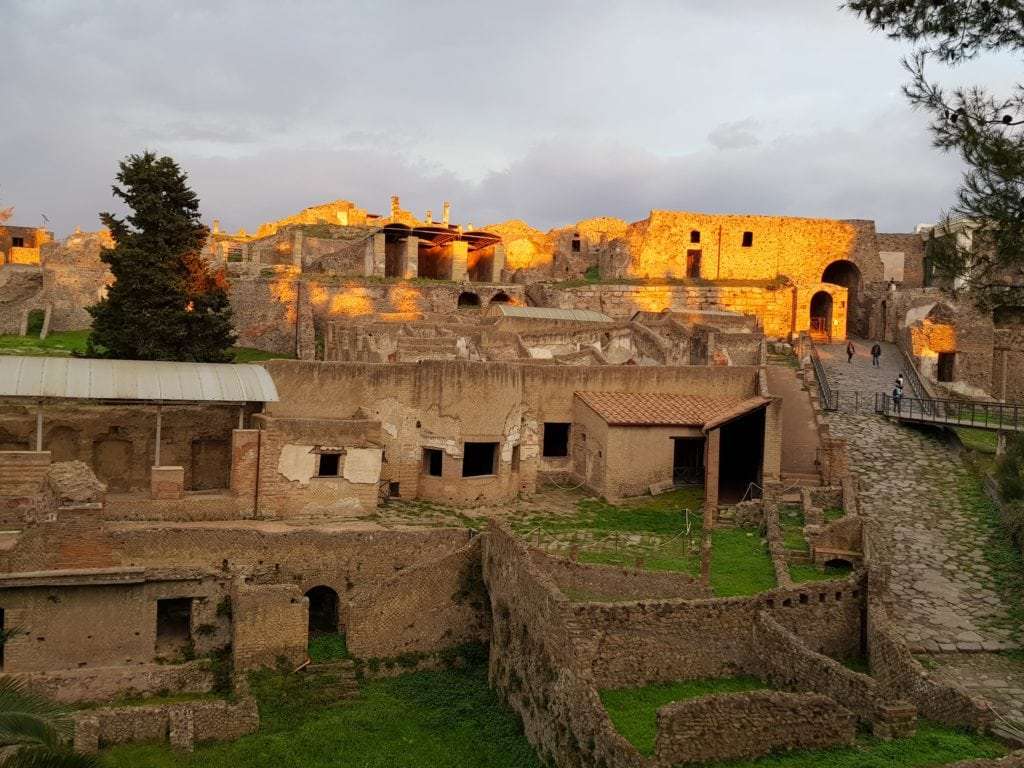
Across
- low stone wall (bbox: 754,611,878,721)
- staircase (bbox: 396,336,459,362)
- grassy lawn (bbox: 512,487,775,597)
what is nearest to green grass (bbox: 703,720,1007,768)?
low stone wall (bbox: 754,611,878,721)

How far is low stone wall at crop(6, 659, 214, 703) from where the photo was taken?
14203 mm

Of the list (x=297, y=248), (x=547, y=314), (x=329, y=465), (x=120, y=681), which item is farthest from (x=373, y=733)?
(x=297, y=248)

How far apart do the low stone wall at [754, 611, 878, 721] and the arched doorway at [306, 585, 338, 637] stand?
7.95 metres

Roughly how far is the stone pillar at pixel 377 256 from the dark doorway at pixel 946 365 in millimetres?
22275

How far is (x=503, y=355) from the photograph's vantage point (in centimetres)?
2784

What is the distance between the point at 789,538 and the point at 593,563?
4.07m

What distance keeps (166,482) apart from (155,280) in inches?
366

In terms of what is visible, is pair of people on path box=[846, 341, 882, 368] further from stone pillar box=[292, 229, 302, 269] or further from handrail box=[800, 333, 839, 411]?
stone pillar box=[292, 229, 302, 269]

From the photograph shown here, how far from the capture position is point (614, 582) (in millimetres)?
Result: 14719

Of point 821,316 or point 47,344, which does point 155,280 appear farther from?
point 821,316

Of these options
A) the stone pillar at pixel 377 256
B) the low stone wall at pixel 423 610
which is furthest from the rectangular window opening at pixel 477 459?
the stone pillar at pixel 377 256

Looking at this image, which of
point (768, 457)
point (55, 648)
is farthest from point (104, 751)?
point (768, 457)

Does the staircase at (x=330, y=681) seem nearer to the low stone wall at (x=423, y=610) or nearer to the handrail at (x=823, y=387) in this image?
the low stone wall at (x=423, y=610)

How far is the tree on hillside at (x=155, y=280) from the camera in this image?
24875 millimetres
